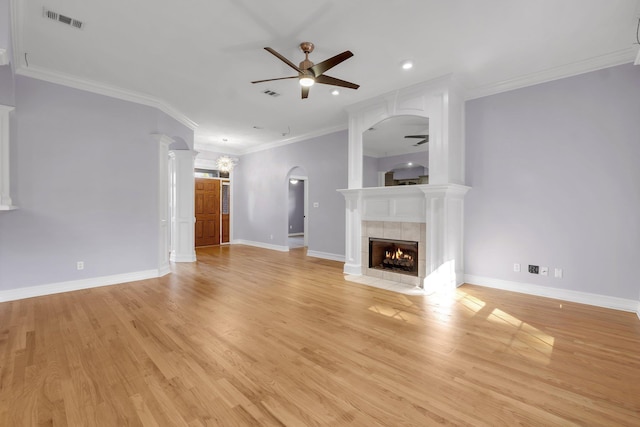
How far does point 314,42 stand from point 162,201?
3.85m

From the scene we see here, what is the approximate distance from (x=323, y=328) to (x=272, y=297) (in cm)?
121

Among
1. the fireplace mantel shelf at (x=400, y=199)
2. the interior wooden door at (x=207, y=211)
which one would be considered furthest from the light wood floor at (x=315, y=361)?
the interior wooden door at (x=207, y=211)

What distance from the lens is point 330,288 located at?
4.38 metres

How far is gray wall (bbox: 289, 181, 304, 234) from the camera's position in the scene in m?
12.1

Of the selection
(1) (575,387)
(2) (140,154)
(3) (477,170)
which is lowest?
(1) (575,387)

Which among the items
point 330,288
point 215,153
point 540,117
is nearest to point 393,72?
point 540,117

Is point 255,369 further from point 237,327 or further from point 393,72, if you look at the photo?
point 393,72

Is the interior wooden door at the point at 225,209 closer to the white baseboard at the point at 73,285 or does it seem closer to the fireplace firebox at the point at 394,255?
the white baseboard at the point at 73,285

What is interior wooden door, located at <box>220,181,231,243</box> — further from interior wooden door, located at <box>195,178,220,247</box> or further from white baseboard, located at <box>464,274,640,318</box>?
white baseboard, located at <box>464,274,640,318</box>

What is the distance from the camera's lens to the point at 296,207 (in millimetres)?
12328

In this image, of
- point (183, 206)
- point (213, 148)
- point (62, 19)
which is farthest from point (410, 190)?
point (213, 148)

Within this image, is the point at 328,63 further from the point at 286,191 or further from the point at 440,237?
the point at 286,191

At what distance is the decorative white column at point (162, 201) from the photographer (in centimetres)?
506

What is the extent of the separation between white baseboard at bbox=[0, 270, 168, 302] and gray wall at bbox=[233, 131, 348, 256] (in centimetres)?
358
